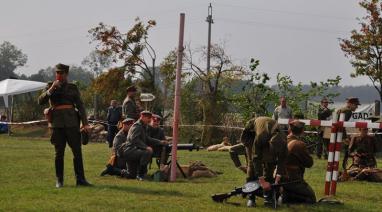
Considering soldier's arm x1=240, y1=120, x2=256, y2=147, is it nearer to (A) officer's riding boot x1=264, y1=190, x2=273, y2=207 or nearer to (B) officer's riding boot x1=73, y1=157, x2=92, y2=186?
(A) officer's riding boot x1=264, y1=190, x2=273, y2=207

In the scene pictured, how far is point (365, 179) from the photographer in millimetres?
12672

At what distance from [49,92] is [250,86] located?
14.6 m

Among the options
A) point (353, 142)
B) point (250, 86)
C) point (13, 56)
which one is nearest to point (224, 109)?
point (250, 86)

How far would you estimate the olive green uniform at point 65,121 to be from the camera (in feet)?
33.9

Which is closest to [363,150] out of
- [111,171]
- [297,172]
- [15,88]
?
[297,172]

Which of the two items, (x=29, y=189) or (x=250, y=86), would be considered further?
(x=250, y=86)

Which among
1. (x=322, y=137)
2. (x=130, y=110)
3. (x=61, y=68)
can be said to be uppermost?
(x=61, y=68)

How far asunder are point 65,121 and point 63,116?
0.08m

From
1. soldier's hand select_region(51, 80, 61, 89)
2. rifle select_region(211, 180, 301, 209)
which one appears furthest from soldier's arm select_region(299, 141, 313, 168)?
soldier's hand select_region(51, 80, 61, 89)

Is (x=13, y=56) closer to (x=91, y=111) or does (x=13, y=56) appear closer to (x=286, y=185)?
(x=91, y=111)

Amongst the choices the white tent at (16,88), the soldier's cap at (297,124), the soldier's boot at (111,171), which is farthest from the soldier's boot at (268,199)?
the white tent at (16,88)

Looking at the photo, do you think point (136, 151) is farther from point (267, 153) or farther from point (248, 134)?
point (267, 153)

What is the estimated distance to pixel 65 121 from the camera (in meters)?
10.3

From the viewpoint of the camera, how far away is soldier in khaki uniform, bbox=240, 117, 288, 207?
8.52 meters
